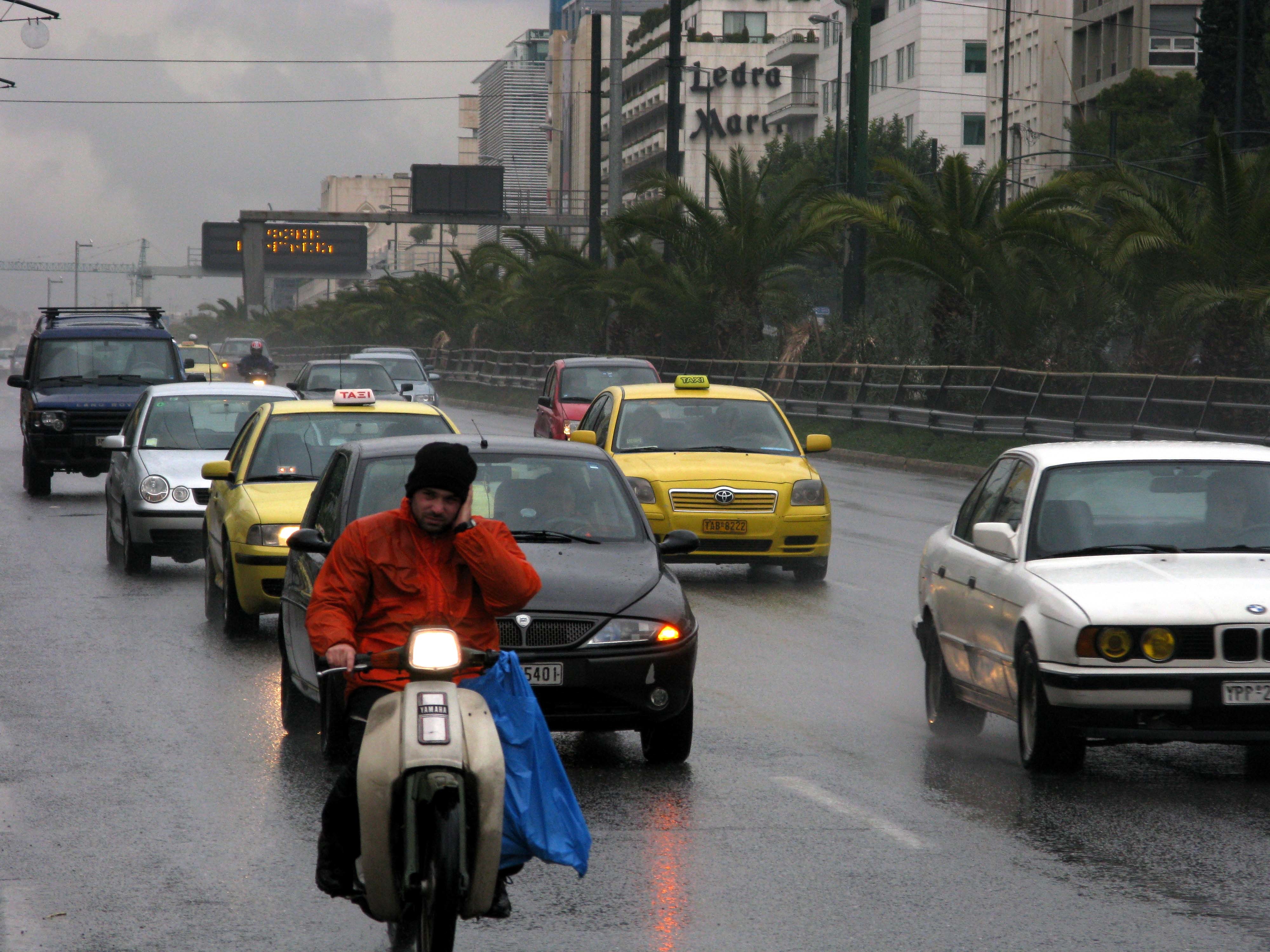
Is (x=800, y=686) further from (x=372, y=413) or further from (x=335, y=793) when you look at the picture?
(x=335, y=793)

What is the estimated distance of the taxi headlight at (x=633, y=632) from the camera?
850cm

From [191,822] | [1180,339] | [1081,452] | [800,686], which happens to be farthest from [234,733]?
[1180,339]

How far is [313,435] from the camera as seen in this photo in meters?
14.3

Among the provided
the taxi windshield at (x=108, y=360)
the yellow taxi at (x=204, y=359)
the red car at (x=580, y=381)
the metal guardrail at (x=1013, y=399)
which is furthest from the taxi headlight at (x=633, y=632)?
the yellow taxi at (x=204, y=359)

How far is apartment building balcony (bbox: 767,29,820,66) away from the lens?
12088cm

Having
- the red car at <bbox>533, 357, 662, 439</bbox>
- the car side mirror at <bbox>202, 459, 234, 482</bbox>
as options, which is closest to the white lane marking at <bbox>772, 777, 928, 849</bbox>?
the car side mirror at <bbox>202, 459, 234, 482</bbox>

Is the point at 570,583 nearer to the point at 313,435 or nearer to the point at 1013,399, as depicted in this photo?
the point at 313,435

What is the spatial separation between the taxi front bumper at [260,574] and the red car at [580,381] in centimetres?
1614

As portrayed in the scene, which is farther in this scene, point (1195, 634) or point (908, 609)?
point (908, 609)

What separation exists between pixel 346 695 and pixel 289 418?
897cm

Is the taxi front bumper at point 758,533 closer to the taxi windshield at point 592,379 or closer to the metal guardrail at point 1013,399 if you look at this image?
the metal guardrail at point 1013,399

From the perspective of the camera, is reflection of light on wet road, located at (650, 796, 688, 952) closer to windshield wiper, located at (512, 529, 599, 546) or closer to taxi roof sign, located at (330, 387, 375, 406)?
windshield wiper, located at (512, 529, 599, 546)

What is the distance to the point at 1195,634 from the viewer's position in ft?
26.0

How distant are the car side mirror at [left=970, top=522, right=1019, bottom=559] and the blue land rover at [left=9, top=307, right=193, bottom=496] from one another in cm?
1731
